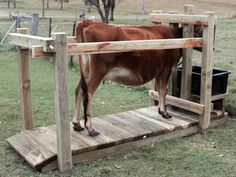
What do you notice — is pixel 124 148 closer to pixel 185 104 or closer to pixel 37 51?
pixel 185 104

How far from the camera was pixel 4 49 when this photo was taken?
1457 centimetres

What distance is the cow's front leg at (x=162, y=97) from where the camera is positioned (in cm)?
586

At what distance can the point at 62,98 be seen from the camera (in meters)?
4.29

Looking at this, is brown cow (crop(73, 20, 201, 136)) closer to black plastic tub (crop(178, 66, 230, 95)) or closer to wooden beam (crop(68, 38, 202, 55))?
wooden beam (crop(68, 38, 202, 55))

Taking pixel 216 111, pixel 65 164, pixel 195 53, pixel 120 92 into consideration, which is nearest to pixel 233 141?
pixel 216 111

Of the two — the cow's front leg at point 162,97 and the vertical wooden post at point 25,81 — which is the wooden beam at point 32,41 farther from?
the cow's front leg at point 162,97

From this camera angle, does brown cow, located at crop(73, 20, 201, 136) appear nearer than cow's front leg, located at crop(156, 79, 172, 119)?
Yes

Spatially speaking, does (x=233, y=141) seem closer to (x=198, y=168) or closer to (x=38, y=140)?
(x=198, y=168)

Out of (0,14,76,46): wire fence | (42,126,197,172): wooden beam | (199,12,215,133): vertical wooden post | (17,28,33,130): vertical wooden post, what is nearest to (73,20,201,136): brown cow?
(42,126,197,172): wooden beam

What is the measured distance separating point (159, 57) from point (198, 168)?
1.70 m

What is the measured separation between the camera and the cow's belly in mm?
5164

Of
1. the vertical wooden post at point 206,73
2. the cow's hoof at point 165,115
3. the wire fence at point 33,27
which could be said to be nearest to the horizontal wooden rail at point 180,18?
the vertical wooden post at point 206,73

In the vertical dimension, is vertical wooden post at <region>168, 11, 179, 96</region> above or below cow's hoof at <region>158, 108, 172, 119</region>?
above

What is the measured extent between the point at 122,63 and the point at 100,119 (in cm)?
104
